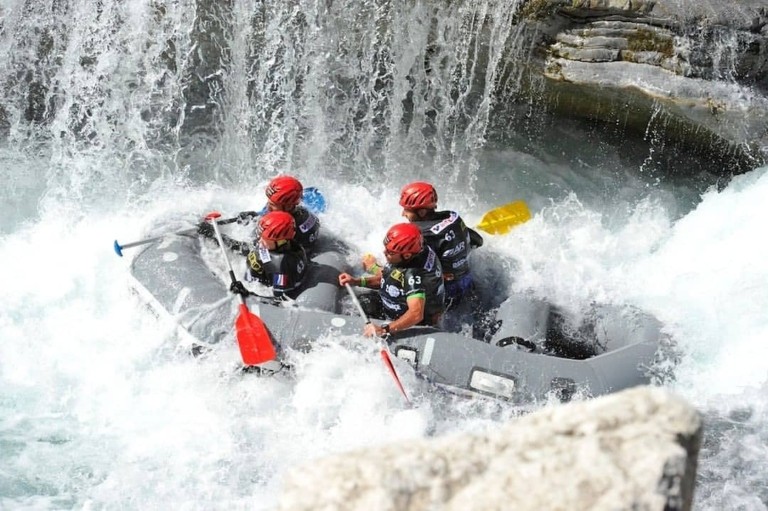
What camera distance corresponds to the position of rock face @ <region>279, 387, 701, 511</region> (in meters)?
1.70

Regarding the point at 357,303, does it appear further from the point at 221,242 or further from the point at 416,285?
the point at 221,242

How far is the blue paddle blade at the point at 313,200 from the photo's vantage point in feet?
27.3

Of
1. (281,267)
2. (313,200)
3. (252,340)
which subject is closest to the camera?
(252,340)

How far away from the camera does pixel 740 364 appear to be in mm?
7074

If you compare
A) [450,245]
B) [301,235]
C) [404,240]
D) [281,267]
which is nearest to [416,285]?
[404,240]

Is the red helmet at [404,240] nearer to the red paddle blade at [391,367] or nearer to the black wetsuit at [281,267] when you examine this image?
the red paddle blade at [391,367]

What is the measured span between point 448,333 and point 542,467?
4593 mm

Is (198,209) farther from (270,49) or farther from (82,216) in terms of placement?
(270,49)

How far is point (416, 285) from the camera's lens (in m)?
6.37

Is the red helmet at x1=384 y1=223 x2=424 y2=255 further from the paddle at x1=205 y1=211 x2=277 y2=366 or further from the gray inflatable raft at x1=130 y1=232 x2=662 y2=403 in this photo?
the paddle at x1=205 y1=211 x2=277 y2=366

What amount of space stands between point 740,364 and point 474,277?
8.46 ft

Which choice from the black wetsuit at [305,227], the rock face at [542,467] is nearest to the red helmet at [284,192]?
the black wetsuit at [305,227]

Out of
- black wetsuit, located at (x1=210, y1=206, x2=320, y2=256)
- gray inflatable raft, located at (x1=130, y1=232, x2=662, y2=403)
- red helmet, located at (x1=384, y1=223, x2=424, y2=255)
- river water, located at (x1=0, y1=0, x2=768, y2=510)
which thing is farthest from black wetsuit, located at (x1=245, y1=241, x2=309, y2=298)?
red helmet, located at (x1=384, y1=223, x2=424, y2=255)

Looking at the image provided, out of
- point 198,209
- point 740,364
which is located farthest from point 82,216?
point 740,364
